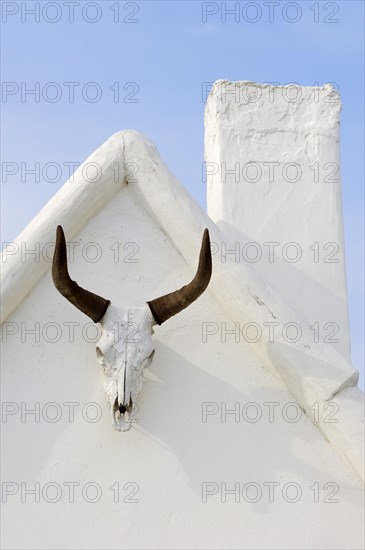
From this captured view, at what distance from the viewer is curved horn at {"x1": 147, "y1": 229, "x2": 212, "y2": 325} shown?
22.9 ft

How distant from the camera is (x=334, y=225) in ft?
32.6

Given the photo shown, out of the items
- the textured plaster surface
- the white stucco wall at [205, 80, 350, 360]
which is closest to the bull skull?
the textured plaster surface

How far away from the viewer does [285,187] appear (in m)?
10.0

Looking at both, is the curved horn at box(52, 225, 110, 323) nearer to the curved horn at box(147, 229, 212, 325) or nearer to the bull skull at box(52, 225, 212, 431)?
the bull skull at box(52, 225, 212, 431)

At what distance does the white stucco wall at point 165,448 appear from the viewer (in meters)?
7.10

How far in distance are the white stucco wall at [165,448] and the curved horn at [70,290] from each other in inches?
17.5

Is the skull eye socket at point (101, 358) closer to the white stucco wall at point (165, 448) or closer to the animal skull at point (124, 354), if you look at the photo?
the animal skull at point (124, 354)

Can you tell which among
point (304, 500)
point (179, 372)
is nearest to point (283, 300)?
point (179, 372)

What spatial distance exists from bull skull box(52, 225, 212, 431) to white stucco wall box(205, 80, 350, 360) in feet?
8.13

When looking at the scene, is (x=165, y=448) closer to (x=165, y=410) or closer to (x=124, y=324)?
(x=165, y=410)

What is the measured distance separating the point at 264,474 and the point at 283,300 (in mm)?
1459

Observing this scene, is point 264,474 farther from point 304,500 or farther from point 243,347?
point 243,347

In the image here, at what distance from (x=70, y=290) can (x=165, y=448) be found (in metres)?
1.51

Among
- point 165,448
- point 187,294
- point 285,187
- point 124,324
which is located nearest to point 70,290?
point 124,324
